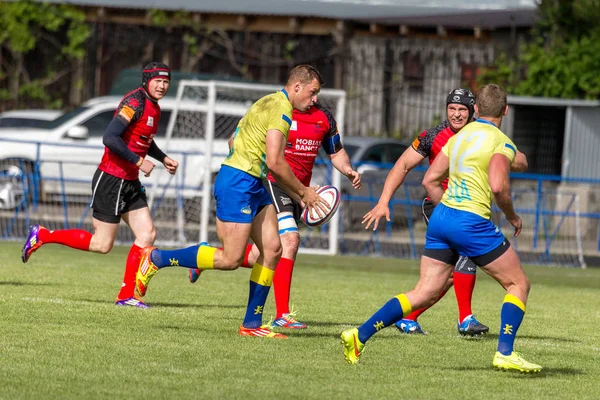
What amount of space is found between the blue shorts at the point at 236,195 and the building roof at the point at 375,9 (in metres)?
19.1

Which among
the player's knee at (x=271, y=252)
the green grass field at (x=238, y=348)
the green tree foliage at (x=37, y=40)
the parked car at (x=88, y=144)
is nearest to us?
the green grass field at (x=238, y=348)

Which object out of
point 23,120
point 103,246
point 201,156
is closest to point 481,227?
point 103,246

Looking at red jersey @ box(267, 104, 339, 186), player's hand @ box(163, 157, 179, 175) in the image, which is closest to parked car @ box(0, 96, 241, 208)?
player's hand @ box(163, 157, 179, 175)

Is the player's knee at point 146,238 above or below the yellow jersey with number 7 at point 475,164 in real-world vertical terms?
below

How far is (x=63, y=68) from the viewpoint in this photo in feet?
96.5

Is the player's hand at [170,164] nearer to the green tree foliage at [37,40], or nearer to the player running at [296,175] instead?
the player running at [296,175]

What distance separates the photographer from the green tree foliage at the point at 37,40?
28688 millimetres

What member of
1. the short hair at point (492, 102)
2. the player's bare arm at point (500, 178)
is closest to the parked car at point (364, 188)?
the short hair at point (492, 102)

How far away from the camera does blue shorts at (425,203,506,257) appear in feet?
25.4

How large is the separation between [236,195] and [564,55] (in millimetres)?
16723

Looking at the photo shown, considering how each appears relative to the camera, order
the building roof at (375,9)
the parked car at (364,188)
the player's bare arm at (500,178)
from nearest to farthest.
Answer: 1. the player's bare arm at (500,178)
2. the parked car at (364,188)
3. the building roof at (375,9)

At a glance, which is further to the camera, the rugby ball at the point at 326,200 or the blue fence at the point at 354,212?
the blue fence at the point at 354,212

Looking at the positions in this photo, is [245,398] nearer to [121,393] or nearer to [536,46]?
[121,393]

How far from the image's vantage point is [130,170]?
10.8 meters
